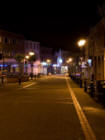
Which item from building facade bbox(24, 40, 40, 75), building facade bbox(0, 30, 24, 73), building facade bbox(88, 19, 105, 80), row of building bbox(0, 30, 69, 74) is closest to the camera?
building facade bbox(88, 19, 105, 80)

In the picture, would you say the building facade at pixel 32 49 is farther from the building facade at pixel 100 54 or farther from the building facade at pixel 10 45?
the building facade at pixel 100 54

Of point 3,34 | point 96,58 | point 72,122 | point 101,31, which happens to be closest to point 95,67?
point 96,58

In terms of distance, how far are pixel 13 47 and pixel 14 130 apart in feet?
218

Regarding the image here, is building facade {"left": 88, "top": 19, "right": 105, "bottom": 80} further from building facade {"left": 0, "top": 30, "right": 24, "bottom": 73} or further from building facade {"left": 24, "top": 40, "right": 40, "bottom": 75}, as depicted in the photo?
building facade {"left": 24, "top": 40, "right": 40, "bottom": 75}

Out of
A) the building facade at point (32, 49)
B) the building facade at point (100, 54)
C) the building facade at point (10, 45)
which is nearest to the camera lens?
the building facade at point (100, 54)

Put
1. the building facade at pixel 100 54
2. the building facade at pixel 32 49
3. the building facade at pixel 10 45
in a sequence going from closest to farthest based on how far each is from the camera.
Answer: the building facade at pixel 100 54, the building facade at pixel 10 45, the building facade at pixel 32 49

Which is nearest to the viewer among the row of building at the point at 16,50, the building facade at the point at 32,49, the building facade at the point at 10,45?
the row of building at the point at 16,50

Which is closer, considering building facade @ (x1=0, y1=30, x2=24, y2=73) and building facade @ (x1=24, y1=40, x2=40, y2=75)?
building facade @ (x1=0, y1=30, x2=24, y2=73)

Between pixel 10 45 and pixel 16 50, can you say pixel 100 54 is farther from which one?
pixel 16 50

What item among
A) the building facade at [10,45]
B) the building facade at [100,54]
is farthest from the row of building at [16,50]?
the building facade at [100,54]

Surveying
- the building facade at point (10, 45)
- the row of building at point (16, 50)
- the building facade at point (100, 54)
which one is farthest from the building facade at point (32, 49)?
the building facade at point (100, 54)

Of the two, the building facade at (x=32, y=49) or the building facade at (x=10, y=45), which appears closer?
the building facade at (x=10, y=45)

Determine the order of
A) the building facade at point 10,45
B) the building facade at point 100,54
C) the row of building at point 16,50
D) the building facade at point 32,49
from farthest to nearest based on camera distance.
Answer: the building facade at point 32,49 < the building facade at point 10,45 < the row of building at point 16,50 < the building facade at point 100,54

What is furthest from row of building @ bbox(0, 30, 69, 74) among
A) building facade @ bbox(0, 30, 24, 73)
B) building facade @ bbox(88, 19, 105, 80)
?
building facade @ bbox(88, 19, 105, 80)
